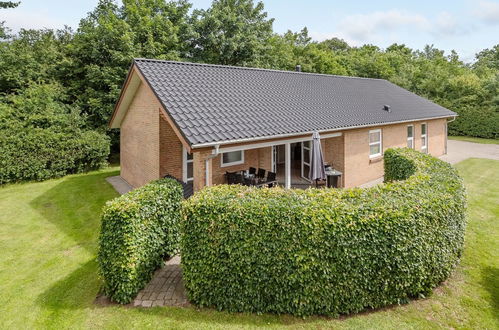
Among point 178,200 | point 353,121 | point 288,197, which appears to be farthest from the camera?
point 353,121

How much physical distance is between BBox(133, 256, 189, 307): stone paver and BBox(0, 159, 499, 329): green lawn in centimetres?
22

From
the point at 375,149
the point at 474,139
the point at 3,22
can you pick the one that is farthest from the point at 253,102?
the point at 474,139

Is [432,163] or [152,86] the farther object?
[152,86]

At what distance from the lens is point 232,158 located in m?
12.4

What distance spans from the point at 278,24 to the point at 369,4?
19.2 m

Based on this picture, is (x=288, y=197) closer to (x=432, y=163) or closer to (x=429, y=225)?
(x=429, y=225)

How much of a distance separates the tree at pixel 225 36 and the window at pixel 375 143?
16.2 m

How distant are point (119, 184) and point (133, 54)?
10.8 metres

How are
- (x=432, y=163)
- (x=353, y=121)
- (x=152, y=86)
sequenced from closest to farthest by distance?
1. (x=432, y=163)
2. (x=152, y=86)
3. (x=353, y=121)

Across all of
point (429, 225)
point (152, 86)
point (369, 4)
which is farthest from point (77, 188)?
point (369, 4)

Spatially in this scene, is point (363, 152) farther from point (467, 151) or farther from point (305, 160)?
point (467, 151)

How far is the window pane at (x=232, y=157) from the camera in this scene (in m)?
12.1

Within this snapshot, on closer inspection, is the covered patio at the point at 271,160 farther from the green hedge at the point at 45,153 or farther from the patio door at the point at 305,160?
the green hedge at the point at 45,153

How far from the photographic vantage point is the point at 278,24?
3073cm
